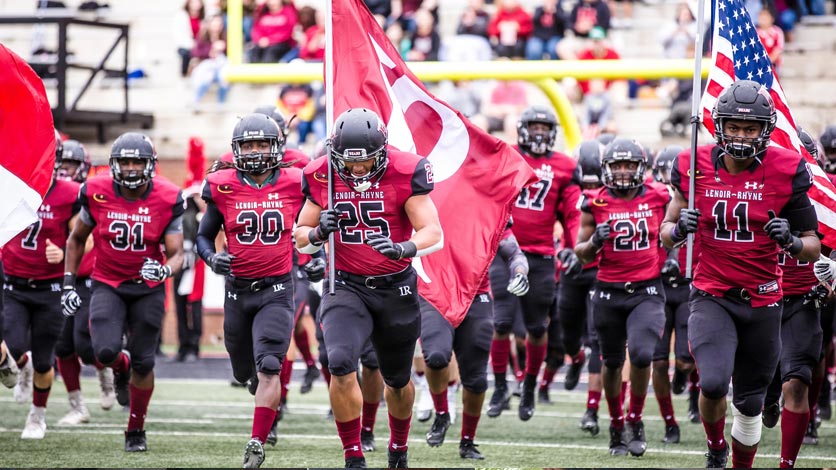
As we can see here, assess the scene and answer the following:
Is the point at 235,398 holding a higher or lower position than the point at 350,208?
lower

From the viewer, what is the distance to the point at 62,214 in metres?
9.48

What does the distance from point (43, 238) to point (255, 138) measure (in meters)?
2.15

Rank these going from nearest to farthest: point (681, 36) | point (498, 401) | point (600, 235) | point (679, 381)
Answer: point (600, 235) < point (679, 381) < point (498, 401) < point (681, 36)

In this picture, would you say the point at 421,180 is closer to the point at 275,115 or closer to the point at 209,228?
the point at 209,228

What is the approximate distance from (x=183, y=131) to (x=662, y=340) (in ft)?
34.2

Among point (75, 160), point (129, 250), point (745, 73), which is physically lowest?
point (129, 250)

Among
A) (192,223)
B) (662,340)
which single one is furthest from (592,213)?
(192,223)

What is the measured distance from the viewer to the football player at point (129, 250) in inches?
344

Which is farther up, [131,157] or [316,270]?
[131,157]

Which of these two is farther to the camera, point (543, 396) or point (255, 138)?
point (543, 396)

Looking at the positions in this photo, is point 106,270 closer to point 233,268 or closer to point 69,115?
point 233,268

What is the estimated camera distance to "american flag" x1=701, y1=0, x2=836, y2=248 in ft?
26.0

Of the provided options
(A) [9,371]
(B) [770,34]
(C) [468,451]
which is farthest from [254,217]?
(B) [770,34]

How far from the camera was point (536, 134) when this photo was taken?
33.3ft
